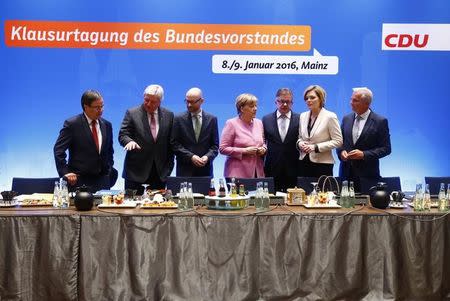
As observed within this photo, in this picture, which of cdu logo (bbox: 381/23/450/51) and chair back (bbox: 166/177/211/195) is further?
cdu logo (bbox: 381/23/450/51)

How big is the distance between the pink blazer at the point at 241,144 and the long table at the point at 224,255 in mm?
1379

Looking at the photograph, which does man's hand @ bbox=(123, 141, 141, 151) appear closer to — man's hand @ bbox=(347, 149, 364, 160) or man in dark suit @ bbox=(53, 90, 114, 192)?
man in dark suit @ bbox=(53, 90, 114, 192)

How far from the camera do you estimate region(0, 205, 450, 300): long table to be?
3287 millimetres

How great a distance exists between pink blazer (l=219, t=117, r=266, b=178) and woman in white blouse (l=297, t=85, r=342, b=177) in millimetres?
365

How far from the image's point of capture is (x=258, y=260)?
11.0 ft

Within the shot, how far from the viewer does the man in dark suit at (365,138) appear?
4824 millimetres

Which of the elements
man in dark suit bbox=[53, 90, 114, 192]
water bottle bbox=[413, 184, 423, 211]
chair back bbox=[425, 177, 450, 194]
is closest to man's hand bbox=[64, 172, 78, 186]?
man in dark suit bbox=[53, 90, 114, 192]

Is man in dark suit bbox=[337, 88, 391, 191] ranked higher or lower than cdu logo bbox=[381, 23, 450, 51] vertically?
lower

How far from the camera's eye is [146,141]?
488cm

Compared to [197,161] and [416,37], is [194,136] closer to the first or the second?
[197,161]

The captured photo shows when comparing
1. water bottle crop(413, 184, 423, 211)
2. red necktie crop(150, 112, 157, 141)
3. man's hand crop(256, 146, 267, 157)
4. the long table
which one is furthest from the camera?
red necktie crop(150, 112, 157, 141)

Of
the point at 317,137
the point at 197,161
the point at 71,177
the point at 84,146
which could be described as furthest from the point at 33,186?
the point at 317,137

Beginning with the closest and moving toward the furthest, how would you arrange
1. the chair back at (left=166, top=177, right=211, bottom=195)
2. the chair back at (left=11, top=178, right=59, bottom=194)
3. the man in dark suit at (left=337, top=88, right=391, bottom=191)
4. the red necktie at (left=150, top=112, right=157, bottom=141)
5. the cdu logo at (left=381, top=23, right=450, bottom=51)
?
the chair back at (left=11, top=178, right=59, bottom=194)
the chair back at (left=166, top=177, right=211, bottom=195)
the man in dark suit at (left=337, top=88, right=391, bottom=191)
the red necktie at (left=150, top=112, right=157, bottom=141)
the cdu logo at (left=381, top=23, right=450, bottom=51)

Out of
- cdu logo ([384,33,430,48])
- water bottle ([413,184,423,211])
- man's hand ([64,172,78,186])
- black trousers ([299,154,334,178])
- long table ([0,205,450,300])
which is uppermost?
cdu logo ([384,33,430,48])
